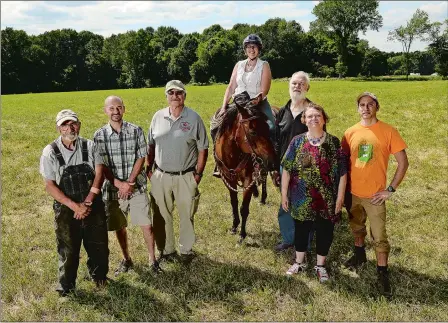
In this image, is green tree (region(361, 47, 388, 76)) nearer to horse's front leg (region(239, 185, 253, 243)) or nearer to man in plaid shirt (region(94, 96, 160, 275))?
horse's front leg (region(239, 185, 253, 243))

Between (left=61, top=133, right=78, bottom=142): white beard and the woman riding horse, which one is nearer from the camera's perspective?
(left=61, top=133, right=78, bottom=142): white beard

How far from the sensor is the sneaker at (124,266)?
5619mm

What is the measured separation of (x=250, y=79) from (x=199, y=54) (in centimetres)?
7000

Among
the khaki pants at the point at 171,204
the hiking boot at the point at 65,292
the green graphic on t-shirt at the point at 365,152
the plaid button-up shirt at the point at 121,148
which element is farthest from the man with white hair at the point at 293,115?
the hiking boot at the point at 65,292

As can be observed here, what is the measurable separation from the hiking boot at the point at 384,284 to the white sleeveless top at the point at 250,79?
3.45 m

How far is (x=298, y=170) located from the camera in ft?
16.1

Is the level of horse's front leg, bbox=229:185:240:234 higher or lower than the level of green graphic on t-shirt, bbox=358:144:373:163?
lower

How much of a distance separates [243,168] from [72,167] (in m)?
2.89

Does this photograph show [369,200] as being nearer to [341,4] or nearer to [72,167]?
[72,167]

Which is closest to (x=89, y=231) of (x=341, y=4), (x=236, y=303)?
(x=236, y=303)

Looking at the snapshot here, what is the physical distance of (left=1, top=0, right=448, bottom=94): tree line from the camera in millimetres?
66562

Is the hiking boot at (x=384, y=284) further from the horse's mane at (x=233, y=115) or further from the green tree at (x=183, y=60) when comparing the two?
the green tree at (x=183, y=60)

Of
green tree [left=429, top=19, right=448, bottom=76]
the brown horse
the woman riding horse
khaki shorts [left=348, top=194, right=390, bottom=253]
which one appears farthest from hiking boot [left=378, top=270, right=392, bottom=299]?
green tree [left=429, top=19, right=448, bottom=76]

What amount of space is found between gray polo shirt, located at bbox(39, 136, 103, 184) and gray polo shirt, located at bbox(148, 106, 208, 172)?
0.95 meters
